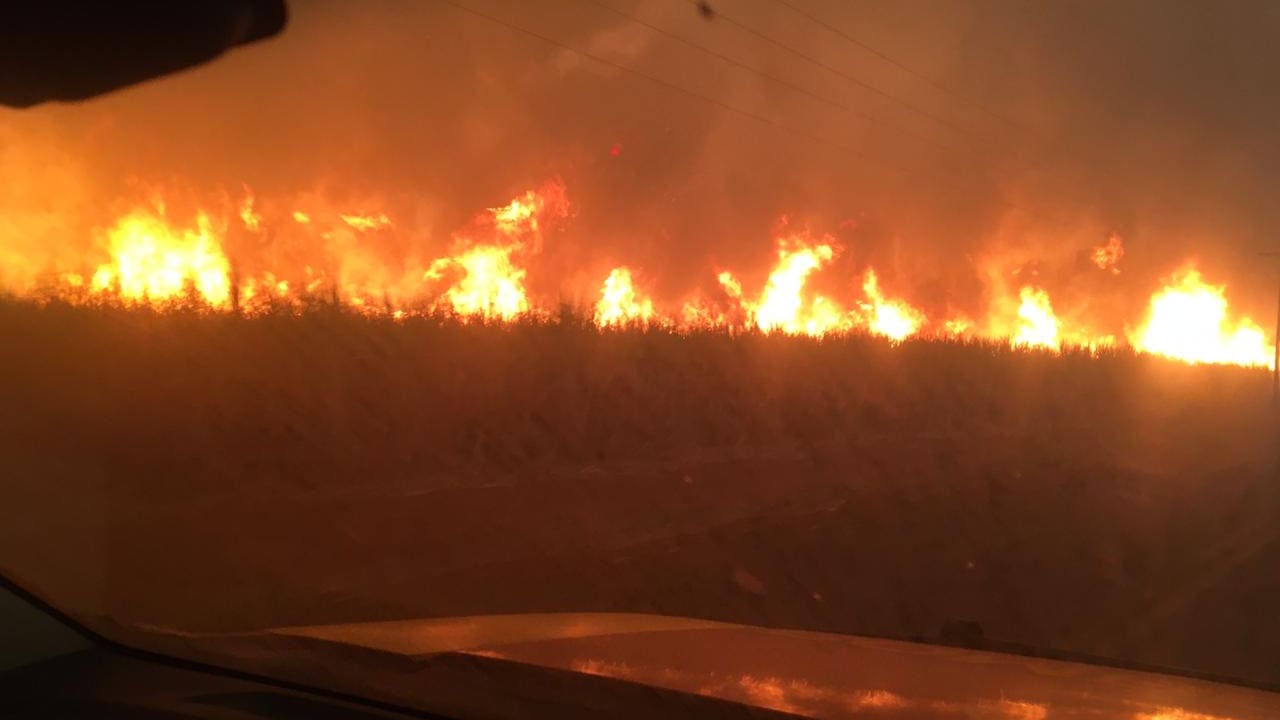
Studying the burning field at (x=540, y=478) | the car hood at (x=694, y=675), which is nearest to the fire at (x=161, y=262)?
the burning field at (x=540, y=478)

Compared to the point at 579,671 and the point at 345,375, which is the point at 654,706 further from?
the point at 345,375

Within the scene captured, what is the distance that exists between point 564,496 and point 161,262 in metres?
10.8

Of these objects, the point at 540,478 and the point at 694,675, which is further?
the point at 540,478

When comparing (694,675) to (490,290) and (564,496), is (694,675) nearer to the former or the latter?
(564,496)

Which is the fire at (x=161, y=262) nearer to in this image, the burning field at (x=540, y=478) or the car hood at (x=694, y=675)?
the burning field at (x=540, y=478)

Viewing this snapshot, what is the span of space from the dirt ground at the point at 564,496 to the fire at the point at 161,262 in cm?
155

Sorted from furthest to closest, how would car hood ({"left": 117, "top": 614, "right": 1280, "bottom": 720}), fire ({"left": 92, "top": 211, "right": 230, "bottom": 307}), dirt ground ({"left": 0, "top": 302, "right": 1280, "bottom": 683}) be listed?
fire ({"left": 92, "top": 211, "right": 230, "bottom": 307}) → dirt ground ({"left": 0, "top": 302, "right": 1280, "bottom": 683}) → car hood ({"left": 117, "top": 614, "right": 1280, "bottom": 720})

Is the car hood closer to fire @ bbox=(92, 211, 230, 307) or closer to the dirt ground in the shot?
the dirt ground

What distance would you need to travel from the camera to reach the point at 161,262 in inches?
872

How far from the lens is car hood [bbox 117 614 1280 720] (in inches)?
141

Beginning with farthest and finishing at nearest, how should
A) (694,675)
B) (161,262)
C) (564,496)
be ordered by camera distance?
(161,262), (564,496), (694,675)

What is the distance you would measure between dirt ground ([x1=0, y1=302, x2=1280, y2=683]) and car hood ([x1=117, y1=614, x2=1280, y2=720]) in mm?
1269

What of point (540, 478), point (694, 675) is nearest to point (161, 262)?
point (540, 478)

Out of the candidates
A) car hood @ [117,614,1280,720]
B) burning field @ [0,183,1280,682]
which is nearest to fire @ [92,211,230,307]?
burning field @ [0,183,1280,682]
